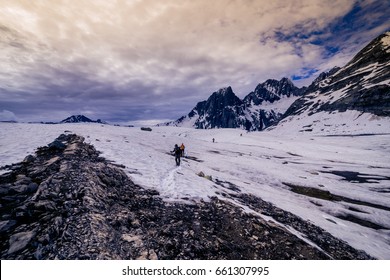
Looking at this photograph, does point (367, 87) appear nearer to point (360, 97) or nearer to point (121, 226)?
point (360, 97)

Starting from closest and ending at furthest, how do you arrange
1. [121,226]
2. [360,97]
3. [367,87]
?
[121,226] < [360,97] < [367,87]

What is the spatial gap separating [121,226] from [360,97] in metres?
194

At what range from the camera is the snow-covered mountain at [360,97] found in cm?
13138

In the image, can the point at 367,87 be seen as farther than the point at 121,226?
Yes

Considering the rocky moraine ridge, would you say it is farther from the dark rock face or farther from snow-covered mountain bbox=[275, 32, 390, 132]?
the dark rock face

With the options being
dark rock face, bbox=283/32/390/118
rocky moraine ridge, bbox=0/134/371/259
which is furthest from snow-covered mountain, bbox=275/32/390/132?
rocky moraine ridge, bbox=0/134/371/259

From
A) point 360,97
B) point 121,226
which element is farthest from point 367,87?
point 121,226

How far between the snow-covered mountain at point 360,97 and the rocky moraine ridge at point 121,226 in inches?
5844

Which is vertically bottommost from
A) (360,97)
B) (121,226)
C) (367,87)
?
(121,226)

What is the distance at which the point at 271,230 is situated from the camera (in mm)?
9273

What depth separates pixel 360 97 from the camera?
14762 centimetres

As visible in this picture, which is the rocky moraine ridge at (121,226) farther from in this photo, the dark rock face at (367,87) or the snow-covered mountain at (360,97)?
the dark rock face at (367,87)

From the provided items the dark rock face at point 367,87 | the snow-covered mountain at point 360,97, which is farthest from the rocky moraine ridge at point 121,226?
the dark rock face at point 367,87
